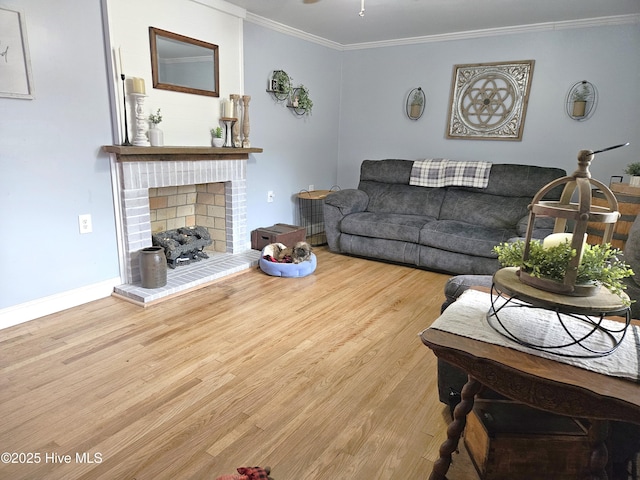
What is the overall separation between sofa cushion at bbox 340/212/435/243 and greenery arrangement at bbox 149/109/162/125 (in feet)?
6.58

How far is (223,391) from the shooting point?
1954mm

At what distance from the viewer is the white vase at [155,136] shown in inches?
121

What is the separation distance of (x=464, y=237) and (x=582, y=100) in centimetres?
183

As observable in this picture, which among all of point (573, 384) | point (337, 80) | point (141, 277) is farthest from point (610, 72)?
point (141, 277)

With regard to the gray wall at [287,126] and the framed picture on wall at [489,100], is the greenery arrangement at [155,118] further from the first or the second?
the framed picture on wall at [489,100]

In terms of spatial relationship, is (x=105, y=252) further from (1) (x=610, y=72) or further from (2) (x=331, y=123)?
A: (1) (x=610, y=72)

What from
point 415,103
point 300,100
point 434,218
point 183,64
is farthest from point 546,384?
point 415,103

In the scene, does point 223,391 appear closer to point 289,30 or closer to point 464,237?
point 464,237

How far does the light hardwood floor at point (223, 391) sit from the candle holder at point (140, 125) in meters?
1.19

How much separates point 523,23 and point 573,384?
404cm

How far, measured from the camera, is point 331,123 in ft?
17.2

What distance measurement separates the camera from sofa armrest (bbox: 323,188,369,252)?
14.0 ft

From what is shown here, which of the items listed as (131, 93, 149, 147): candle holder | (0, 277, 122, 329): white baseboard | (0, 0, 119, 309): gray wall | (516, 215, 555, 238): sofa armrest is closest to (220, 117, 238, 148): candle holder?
(131, 93, 149, 147): candle holder

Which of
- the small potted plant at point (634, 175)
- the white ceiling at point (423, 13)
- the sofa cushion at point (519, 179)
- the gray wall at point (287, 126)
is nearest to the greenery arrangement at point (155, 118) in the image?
the gray wall at point (287, 126)
